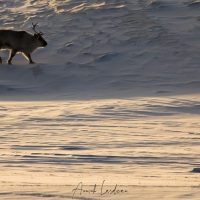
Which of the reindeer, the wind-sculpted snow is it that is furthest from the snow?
the reindeer

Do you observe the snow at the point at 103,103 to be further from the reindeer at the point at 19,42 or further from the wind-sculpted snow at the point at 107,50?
the reindeer at the point at 19,42

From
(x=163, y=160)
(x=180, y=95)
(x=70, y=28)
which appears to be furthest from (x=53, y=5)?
(x=163, y=160)

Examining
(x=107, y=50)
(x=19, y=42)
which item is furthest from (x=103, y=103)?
(x=19, y=42)

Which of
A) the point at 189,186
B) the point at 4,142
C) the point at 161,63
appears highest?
the point at 189,186

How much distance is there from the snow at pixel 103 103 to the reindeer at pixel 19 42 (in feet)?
1.12

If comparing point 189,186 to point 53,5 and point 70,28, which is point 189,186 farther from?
point 53,5

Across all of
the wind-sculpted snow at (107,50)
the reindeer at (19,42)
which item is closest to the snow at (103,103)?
the wind-sculpted snow at (107,50)

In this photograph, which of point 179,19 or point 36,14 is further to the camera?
point 36,14

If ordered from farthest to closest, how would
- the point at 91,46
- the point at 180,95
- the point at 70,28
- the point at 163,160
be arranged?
the point at 70,28, the point at 91,46, the point at 180,95, the point at 163,160

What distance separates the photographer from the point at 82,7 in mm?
23000

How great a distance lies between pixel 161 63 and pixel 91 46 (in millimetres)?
2223

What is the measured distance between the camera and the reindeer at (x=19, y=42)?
1928 centimetres

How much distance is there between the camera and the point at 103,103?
14.0 m

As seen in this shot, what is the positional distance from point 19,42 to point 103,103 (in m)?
5.99
